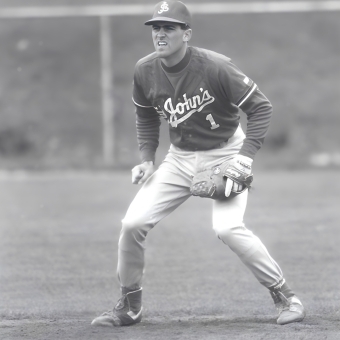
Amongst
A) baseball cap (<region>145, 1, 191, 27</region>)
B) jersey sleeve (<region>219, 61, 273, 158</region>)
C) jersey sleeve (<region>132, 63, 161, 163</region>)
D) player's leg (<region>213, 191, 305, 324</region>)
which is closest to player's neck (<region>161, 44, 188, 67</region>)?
baseball cap (<region>145, 1, 191, 27</region>)

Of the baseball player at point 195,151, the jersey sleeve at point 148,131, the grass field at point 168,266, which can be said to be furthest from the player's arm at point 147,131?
the grass field at point 168,266

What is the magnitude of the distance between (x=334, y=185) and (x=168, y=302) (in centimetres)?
619

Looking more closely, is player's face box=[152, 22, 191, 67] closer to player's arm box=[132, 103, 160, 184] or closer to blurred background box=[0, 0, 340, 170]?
player's arm box=[132, 103, 160, 184]

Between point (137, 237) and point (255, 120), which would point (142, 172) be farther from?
point (255, 120)

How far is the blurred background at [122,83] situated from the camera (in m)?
12.8

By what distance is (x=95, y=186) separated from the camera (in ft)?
36.4

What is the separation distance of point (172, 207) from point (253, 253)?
2.05ft

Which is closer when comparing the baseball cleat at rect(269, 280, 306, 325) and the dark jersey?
the baseball cleat at rect(269, 280, 306, 325)

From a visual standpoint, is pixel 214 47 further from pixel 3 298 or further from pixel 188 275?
pixel 3 298

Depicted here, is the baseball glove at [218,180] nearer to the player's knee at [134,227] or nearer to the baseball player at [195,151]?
the baseball player at [195,151]

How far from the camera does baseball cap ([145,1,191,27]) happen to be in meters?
4.37

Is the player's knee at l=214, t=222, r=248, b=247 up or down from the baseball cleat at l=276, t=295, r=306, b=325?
up

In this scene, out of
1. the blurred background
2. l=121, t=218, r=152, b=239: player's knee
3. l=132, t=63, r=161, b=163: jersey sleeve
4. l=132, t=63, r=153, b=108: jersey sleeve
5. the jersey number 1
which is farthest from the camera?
the blurred background

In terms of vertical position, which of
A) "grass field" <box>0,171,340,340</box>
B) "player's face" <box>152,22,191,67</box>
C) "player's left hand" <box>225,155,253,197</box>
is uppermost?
"player's face" <box>152,22,191,67</box>
